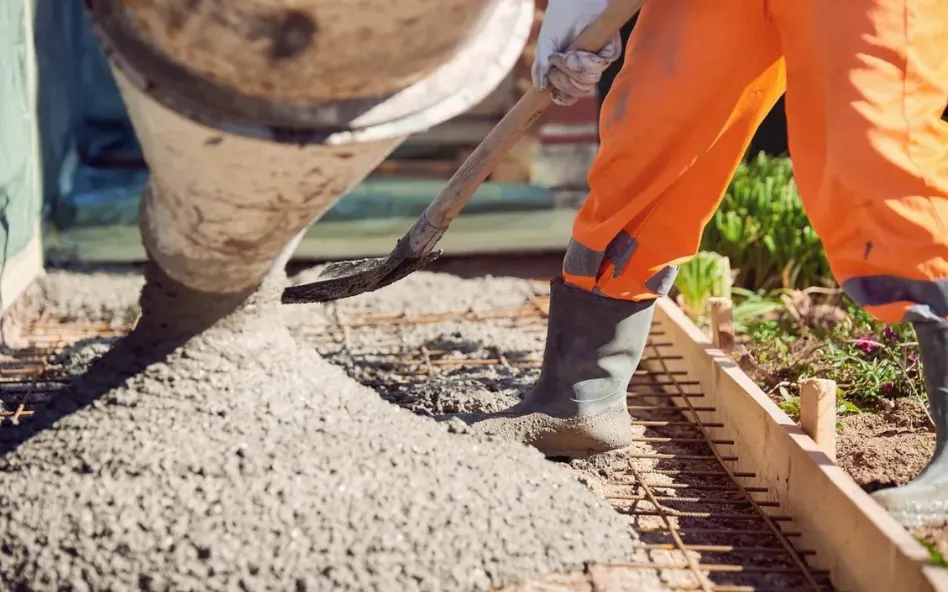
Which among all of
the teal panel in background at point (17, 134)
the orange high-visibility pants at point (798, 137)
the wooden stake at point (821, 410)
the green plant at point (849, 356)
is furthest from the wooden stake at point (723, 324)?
the teal panel in background at point (17, 134)

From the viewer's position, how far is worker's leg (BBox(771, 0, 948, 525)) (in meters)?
1.70

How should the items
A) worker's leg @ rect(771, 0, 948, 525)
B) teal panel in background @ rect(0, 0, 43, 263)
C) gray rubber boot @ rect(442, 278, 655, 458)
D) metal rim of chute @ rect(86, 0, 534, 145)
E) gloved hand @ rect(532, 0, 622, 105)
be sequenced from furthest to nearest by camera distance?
teal panel in background @ rect(0, 0, 43, 263) < gray rubber boot @ rect(442, 278, 655, 458) < gloved hand @ rect(532, 0, 622, 105) < worker's leg @ rect(771, 0, 948, 525) < metal rim of chute @ rect(86, 0, 534, 145)

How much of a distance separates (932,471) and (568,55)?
Answer: 998 mm

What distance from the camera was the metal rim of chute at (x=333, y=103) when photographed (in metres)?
1.29

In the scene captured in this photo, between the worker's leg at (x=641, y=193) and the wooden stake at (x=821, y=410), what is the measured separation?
0.37 m

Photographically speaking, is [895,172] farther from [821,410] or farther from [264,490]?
[264,490]

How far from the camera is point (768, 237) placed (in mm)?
3553

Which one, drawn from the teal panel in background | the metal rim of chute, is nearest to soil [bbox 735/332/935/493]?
the metal rim of chute

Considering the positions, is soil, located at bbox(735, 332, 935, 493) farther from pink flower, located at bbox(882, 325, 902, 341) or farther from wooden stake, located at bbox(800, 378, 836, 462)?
pink flower, located at bbox(882, 325, 902, 341)

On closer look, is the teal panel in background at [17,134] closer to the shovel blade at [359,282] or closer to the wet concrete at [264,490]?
the shovel blade at [359,282]

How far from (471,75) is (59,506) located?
0.92m

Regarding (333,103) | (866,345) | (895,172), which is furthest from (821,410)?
(333,103)

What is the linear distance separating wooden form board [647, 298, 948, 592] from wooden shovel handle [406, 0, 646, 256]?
72 cm

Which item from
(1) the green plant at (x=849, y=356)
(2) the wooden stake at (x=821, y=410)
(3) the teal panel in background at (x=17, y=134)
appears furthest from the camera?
(3) the teal panel in background at (x=17, y=134)
